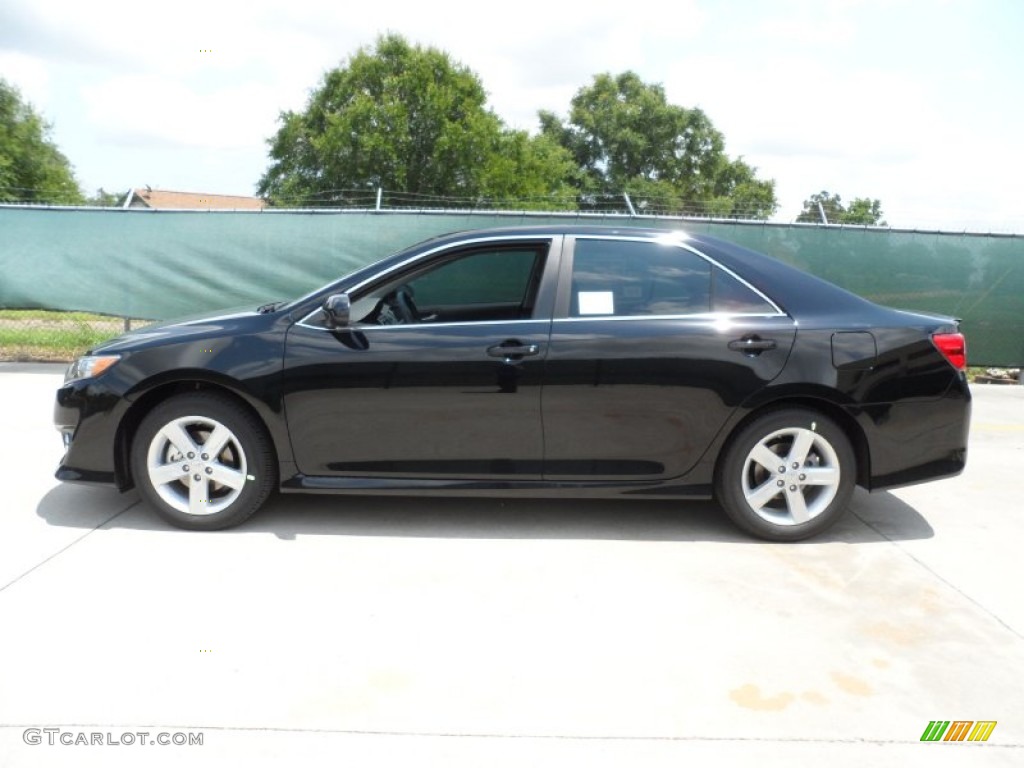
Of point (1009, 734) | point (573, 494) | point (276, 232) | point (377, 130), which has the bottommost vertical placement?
point (1009, 734)

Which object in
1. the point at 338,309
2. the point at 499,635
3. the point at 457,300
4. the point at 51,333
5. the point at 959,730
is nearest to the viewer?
the point at 959,730

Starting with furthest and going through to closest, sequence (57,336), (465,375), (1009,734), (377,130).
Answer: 1. (377,130)
2. (57,336)
3. (465,375)
4. (1009,734)

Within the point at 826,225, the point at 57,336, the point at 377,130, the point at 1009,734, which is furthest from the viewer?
the point at 377,130

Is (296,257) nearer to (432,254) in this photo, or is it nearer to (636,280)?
(432,254)

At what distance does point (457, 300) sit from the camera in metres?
6.77

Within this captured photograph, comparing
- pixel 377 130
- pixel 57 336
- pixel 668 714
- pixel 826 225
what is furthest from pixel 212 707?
pixel 377 130

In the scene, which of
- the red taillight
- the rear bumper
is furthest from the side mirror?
the red taillight

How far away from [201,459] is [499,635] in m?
1.91

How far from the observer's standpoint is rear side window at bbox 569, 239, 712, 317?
453 centimetres

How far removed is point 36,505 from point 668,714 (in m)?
3.71

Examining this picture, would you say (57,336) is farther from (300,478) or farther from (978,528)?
(978,528)

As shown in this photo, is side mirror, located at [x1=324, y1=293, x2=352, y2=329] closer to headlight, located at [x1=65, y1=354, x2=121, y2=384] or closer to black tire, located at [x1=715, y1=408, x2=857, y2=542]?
headlight, located at [x1=65, y1=354, x2=121, y2=384]

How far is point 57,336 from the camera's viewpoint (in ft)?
37.2

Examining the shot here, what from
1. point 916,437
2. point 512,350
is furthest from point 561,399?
point 916,437
